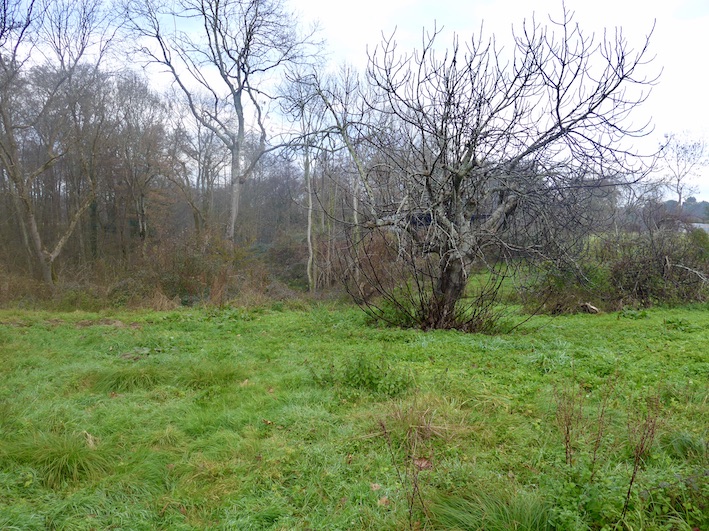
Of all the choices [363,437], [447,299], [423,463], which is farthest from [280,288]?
[423,463]

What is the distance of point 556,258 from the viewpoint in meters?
7.87

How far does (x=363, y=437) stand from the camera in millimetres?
3467

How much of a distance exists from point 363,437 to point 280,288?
13.2 meters

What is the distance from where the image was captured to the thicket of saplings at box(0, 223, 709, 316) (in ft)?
38.6

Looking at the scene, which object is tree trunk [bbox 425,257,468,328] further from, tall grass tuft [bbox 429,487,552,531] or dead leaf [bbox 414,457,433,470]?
tall grass tuft [bbox 429,487,552,531]

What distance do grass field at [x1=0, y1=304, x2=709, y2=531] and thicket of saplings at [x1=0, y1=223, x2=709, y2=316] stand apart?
4.83m

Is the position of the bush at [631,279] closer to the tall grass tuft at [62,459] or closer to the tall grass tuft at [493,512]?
the tall grass tuft at [493,512]

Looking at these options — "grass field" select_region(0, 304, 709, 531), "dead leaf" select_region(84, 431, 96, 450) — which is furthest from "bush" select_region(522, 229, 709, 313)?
"dead leaf" select_region(84, 431, 96, 450)

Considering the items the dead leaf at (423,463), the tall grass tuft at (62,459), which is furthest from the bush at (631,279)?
the tall grass tuft at (62,459)

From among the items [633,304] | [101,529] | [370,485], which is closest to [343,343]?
[370,485]

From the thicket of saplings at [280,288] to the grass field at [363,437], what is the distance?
4830 mm

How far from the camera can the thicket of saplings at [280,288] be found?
463 inches

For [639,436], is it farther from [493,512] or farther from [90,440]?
[90,440]

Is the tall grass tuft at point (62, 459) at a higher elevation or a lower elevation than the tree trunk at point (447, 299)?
lower
